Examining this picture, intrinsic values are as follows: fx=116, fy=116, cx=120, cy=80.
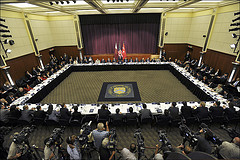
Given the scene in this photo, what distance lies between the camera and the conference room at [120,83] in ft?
11.1

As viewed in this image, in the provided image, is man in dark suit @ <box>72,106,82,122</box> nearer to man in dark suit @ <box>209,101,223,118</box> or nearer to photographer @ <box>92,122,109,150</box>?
photographer @ <box>92,122,109,150</box>

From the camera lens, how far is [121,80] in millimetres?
10328

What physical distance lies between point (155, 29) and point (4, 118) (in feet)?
52.2

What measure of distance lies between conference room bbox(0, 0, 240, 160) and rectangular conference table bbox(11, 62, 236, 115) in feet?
0.21

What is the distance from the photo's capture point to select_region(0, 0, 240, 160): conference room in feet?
11.1

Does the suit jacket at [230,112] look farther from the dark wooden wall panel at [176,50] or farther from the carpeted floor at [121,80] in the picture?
the dark wooden wall panel at [176,50]

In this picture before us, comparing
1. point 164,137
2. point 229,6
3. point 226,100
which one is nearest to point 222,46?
point 229,6

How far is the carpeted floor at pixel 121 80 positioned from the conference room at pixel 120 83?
80 mm

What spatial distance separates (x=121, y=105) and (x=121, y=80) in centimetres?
468

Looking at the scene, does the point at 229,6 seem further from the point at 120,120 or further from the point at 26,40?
the point at 26,40

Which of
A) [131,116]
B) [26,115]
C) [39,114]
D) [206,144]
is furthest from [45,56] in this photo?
[206,144]

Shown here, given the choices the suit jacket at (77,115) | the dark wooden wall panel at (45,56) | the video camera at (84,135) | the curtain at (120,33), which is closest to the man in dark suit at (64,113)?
the suit jacket at (77,115)

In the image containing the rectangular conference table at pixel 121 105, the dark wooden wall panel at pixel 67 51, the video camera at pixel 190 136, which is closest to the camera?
the video camera at pixel 190 136

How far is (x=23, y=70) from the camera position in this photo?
10016mm
